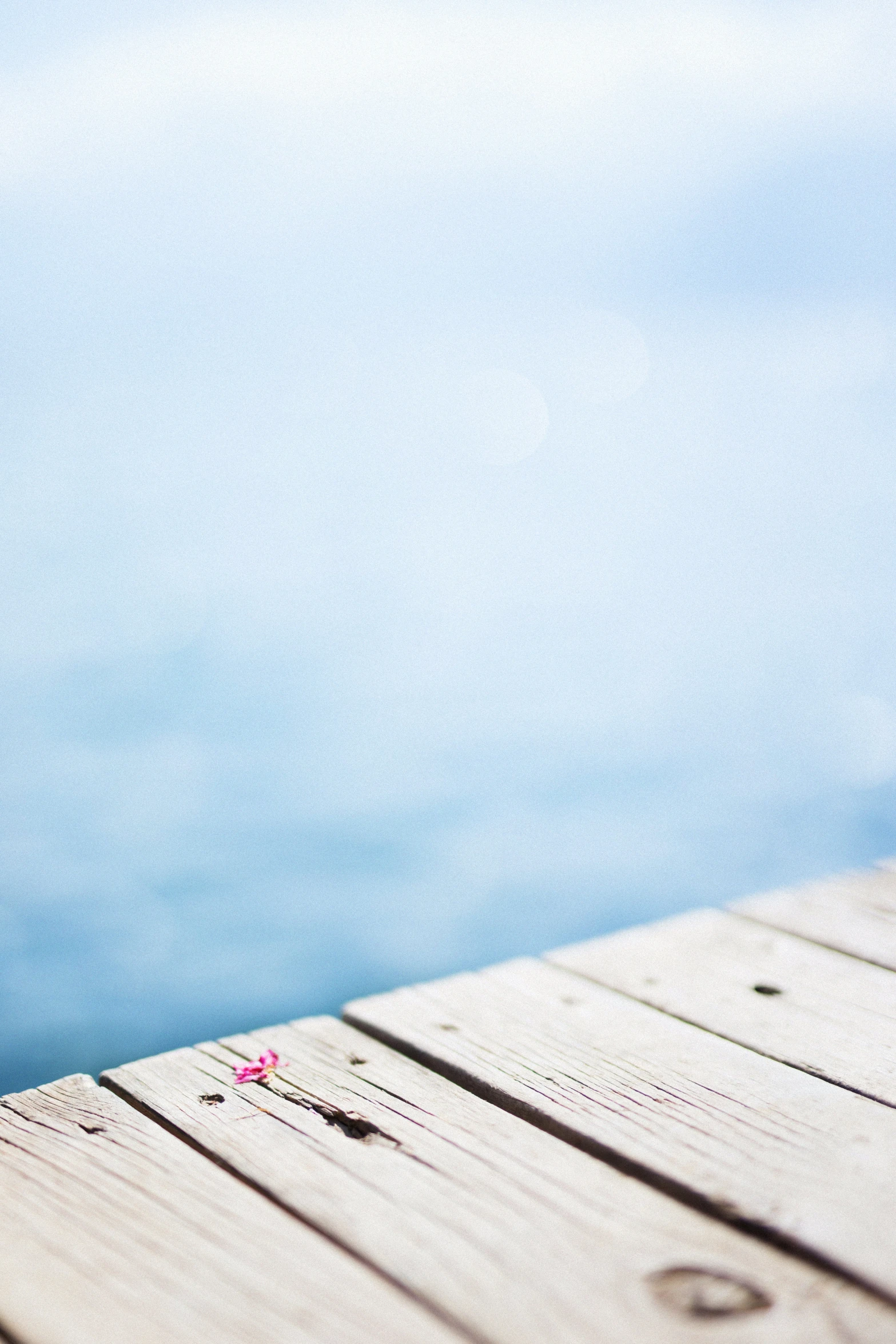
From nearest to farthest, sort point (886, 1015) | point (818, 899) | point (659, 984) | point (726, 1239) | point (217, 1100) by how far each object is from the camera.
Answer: point (726, 1239) < point (217, 1100) < point (886, 1015) < point (659, 984) < point (818, 899)

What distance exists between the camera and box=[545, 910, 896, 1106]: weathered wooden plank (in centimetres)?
115

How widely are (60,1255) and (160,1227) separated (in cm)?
7

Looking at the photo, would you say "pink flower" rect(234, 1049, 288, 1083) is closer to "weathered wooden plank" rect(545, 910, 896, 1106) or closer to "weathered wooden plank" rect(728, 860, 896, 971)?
"weathered wooden plank" rect(545, 910, 896, 1106)

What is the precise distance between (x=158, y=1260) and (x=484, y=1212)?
24 centimetres

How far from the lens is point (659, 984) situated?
1.37 m

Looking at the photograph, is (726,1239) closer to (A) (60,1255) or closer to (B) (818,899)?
(A) (60,1255)

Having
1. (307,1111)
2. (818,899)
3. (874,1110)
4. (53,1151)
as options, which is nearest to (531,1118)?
(307,1111)

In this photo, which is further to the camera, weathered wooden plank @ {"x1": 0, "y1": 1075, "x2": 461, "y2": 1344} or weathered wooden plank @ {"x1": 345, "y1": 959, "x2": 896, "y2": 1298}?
weathered wooden plank @ {"x1": 345, "y1": 959, "x2": 896, "y2": 1298}

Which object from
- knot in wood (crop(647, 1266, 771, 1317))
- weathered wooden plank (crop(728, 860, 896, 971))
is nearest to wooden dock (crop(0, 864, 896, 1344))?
knot in wood (crop(647, 1266, 771, 1317))

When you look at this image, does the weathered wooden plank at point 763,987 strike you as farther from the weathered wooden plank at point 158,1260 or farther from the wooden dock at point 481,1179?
the weathered wooden plank at point 158,1260

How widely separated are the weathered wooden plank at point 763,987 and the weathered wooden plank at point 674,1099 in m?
0.04

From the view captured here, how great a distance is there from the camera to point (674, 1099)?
104cm

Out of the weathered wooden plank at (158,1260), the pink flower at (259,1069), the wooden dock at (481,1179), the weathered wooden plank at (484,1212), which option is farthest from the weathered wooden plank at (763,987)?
the weathered wooden plank at (158,1260)

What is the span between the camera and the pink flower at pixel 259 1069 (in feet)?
3.55
